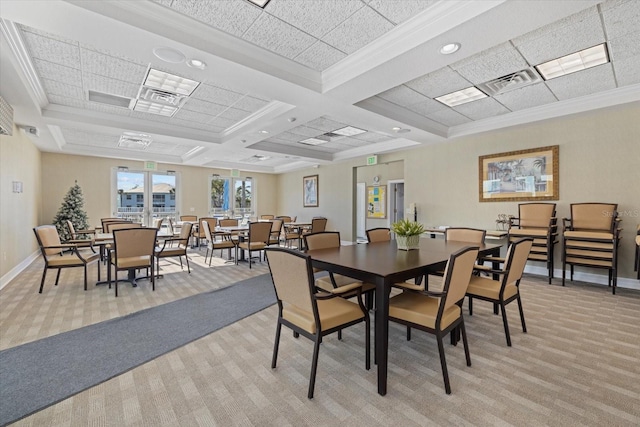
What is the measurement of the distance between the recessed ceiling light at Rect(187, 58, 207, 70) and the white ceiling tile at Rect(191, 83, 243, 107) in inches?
38.7

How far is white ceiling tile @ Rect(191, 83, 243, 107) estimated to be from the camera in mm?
4195

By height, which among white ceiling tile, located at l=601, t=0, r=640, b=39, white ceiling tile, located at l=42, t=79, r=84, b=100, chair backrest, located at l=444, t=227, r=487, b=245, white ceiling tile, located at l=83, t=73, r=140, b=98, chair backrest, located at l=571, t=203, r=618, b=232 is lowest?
chair backrest, located at l=444, t=227, r=487, b=245

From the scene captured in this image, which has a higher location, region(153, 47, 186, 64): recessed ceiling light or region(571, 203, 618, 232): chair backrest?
region(153, 47, 186, 64): recessed ceiling light

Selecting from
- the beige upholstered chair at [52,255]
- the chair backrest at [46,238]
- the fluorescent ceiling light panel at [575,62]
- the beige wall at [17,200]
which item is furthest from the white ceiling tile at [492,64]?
the beige wall at [17,200]

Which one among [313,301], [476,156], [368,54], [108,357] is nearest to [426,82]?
[368,54]

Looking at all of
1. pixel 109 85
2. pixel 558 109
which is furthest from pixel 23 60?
pixel 558 109

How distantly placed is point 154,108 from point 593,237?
23.8ft

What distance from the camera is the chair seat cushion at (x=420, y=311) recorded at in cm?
197

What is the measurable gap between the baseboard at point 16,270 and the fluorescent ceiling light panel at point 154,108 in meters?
3.31

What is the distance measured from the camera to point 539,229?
491cm

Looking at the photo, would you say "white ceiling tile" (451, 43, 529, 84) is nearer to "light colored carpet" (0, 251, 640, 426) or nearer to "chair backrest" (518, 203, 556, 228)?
"chair backrest" (518, 203, 556, 228)

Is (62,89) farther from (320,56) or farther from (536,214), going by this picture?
(536,214)

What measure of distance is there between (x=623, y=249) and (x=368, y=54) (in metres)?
4.91

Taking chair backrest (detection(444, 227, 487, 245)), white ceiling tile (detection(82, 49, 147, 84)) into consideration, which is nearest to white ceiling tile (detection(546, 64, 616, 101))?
chair backrest (detection(444, 227, 487, 245))
